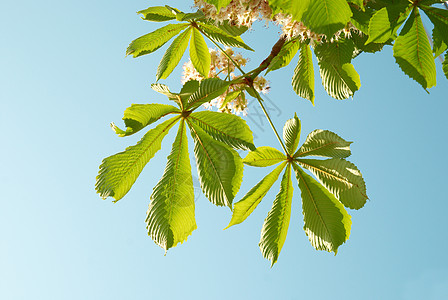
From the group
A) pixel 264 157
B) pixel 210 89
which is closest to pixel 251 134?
pixel 210 89

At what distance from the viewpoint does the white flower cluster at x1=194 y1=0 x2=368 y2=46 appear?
158cm

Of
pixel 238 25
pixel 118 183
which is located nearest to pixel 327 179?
pixel 238 25

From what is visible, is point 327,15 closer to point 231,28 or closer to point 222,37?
point 231,28

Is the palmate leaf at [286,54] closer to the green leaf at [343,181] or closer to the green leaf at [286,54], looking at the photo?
the green leaf at [286,54]

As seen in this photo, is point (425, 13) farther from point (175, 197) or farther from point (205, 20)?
point (175, 197)

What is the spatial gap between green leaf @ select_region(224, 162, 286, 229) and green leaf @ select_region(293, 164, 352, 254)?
149 millimetres

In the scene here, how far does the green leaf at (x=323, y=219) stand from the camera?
164 cm

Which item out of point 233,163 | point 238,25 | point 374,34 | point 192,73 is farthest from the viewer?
point 192,73

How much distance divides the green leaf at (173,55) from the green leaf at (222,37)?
10 centimetres

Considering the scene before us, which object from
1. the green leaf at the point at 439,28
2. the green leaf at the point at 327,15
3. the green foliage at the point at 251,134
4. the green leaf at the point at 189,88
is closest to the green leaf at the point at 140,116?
the green foliage at the point at 251,134

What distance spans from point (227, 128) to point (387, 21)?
660 millimetres

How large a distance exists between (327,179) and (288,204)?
0.66ft

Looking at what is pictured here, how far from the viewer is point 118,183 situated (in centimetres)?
152

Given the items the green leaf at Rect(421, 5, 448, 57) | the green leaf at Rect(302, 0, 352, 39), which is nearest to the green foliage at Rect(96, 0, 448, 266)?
the green leaf at Rect(421, 5, 448, 57)
